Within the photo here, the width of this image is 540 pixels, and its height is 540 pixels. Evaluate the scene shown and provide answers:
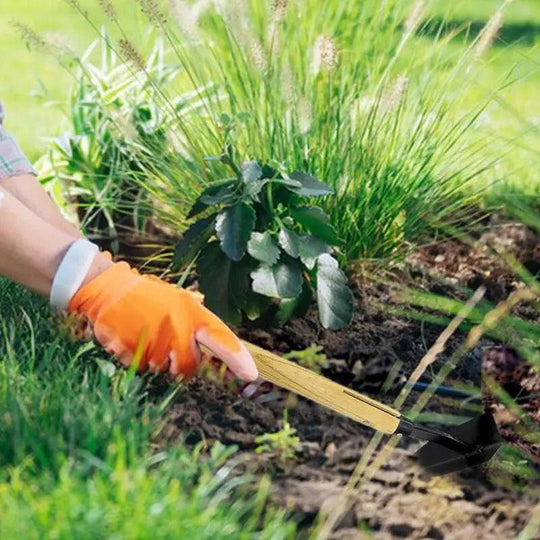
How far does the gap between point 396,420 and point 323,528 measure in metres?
0.31

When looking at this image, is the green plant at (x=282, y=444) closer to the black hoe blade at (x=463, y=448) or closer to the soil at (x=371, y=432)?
the soil at (x=371, y=432)

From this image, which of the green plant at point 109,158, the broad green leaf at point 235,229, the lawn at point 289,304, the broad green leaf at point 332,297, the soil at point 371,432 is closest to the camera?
the lawn at point 289,304

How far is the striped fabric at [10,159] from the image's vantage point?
8.30ft

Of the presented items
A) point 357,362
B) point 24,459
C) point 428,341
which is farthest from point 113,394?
point 428,341

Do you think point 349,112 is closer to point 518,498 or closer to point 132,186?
point 132,186

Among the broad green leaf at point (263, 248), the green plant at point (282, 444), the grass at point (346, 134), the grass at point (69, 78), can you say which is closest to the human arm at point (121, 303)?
the green plant at point (282, 444)

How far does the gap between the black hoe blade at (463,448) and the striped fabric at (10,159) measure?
1083 millimetres

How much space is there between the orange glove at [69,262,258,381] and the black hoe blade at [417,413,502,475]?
0.37 meters

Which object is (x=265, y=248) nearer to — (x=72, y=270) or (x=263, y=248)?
(x=263, y=248)

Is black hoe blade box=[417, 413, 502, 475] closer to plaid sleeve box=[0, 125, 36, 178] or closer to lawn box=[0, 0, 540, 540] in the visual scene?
lawn box=[0, 0, 540, 540]

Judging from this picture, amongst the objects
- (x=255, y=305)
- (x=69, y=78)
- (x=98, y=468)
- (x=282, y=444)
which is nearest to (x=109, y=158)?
(x=255, y=305)

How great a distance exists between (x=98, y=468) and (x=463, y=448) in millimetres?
781

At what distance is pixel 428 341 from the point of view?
2574mm

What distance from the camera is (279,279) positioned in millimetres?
2393
